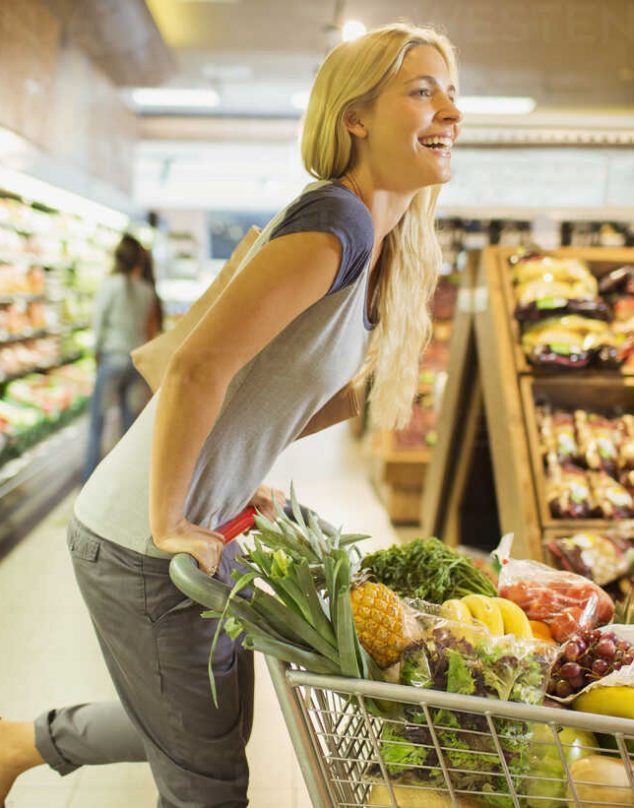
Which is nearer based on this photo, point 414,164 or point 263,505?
point 414,164

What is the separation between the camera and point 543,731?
109 cm

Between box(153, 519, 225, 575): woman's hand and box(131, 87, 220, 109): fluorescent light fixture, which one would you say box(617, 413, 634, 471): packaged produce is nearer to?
box(153, 519, 225, 575): woman's hand

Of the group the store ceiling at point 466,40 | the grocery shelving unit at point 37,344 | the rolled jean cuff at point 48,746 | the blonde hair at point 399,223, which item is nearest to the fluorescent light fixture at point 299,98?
the store ceiling at point 466,40

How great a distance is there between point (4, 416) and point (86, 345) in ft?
8.78

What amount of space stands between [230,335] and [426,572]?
592 millimetres

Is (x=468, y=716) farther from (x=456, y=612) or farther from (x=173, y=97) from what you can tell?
(x=173, y=97)

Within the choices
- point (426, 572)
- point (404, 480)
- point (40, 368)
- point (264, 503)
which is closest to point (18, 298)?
point (40, 368)

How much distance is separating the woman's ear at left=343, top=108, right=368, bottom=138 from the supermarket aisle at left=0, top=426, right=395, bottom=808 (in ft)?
6.03

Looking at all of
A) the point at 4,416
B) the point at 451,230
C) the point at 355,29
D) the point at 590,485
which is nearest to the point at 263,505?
the point at 590,485

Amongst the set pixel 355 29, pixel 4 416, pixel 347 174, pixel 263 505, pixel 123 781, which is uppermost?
pixel 355 29

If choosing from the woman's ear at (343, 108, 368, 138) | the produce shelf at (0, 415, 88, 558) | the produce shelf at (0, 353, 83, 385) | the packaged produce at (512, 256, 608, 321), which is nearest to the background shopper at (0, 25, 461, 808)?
the woman's ear at (343, 108, 368, 138)

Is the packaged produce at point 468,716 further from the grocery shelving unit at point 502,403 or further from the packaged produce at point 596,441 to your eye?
the packaged produce at point 596,441

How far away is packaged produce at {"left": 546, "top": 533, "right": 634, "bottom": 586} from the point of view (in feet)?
7.82

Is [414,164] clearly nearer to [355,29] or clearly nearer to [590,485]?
[590,485]
